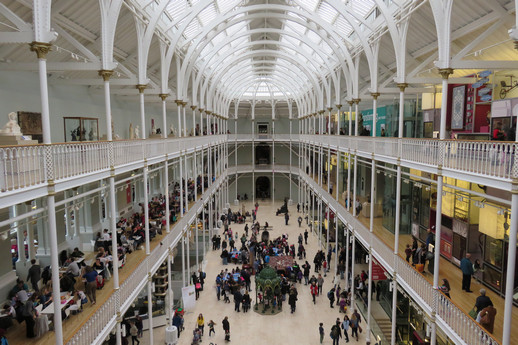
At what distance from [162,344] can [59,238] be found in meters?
6.42

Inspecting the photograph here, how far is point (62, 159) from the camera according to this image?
7.66m

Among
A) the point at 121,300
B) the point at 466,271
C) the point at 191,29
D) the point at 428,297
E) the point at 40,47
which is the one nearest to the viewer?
the point at 40,47

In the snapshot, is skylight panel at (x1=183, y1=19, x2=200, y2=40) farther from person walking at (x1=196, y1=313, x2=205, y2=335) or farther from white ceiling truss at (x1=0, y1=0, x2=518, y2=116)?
person walking at (x1=196, y1=313, x2=205, y2=335)

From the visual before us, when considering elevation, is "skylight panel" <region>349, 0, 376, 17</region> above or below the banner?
above

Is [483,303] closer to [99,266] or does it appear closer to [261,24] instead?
[99,266]

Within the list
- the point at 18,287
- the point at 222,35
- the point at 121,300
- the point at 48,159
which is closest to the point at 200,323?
the point at 121,300

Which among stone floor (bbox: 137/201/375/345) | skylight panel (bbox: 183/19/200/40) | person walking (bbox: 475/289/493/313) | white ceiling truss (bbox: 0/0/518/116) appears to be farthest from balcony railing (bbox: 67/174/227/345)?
skylight panel (bbox: 183/19/200/40)

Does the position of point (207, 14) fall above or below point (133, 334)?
above

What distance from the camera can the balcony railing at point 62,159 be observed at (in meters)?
6.33

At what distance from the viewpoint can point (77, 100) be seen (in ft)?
Answer: 56.9

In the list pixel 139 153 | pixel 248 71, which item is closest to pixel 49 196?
pixel 139 153

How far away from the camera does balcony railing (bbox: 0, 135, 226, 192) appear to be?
633cm

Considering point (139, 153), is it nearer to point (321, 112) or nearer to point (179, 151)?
point (179, 151)

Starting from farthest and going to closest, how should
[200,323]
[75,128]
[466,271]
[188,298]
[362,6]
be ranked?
[362,6] → [188,298] → [200,323] → [75,128] → [466,271]
